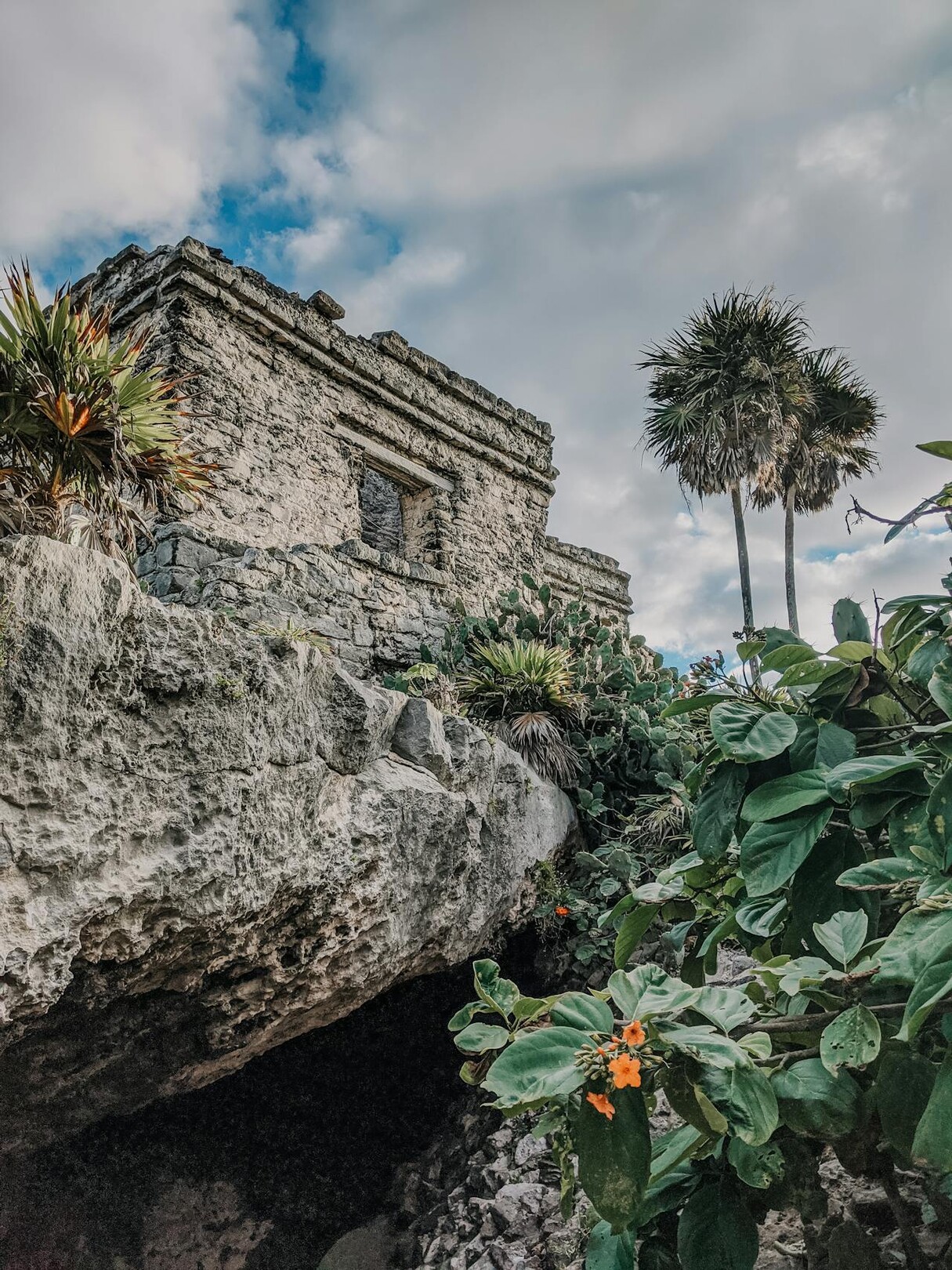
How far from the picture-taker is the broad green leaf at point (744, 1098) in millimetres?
1140

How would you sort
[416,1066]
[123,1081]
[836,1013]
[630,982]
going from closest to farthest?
[630,982] < [836,1013] < [123,1081] < [416,1066]

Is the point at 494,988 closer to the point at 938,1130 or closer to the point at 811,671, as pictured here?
the point at 938,1130

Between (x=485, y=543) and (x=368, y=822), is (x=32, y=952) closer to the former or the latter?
(x=368, y=822)

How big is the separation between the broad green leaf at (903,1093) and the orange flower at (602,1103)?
533 millimetres

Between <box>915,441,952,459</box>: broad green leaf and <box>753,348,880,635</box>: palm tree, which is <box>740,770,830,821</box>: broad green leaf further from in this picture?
<box>753,348,880,635</box>: palm tree

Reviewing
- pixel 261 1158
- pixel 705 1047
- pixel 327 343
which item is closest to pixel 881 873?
pixel 705 1047

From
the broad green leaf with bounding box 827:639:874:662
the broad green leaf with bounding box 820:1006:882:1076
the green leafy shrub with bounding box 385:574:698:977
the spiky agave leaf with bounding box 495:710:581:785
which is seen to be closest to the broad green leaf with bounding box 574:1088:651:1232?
the broad green leaf with bounding box 820:1006:882:1076

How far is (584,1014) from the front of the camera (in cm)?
121

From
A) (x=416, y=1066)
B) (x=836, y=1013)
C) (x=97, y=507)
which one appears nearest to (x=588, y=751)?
(x=416, y=1066)

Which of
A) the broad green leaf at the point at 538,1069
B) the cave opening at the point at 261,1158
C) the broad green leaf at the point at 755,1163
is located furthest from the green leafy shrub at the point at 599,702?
the broad green leaf at the point at 538,1069

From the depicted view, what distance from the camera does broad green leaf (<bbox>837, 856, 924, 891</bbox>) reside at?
131cm

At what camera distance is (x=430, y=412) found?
7941 millimetres

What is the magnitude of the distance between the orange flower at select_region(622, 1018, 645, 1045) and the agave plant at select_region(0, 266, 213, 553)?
256 centimetres

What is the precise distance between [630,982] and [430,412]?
726 cm
